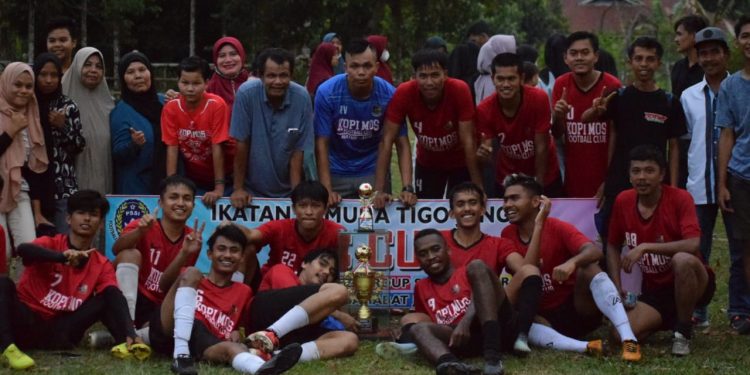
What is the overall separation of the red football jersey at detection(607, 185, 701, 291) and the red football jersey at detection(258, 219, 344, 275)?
2.01m

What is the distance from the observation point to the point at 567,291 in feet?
27.6

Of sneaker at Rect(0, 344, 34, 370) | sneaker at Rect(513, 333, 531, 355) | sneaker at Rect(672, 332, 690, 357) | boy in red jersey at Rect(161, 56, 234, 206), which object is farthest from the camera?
boy in red jersey at Rect(161, 56, 234, 206)

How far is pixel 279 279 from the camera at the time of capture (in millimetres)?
8086

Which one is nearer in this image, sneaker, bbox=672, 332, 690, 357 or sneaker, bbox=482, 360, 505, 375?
sneaker, bbox=482, 360, 505, 375

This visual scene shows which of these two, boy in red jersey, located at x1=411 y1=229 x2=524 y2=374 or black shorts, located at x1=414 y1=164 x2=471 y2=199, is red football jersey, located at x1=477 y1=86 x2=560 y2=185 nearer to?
black shorts, located at x1=414 y1=164 x2=471 y2=199

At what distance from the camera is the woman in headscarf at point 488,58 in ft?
35.2

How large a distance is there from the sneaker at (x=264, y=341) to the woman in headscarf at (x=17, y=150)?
207cm

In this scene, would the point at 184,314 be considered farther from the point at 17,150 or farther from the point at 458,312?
the point at 17,150

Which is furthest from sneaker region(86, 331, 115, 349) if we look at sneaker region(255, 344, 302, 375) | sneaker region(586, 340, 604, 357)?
sneaker region(586, 340, 604, 357)

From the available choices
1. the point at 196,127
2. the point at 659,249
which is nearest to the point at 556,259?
the point at 659,249

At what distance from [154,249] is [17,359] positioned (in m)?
1.35

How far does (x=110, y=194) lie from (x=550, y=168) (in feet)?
11.3

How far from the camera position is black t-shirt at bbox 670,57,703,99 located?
9867mm

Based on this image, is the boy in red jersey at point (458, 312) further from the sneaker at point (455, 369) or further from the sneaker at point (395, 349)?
the sneaker at point (395, 349)
